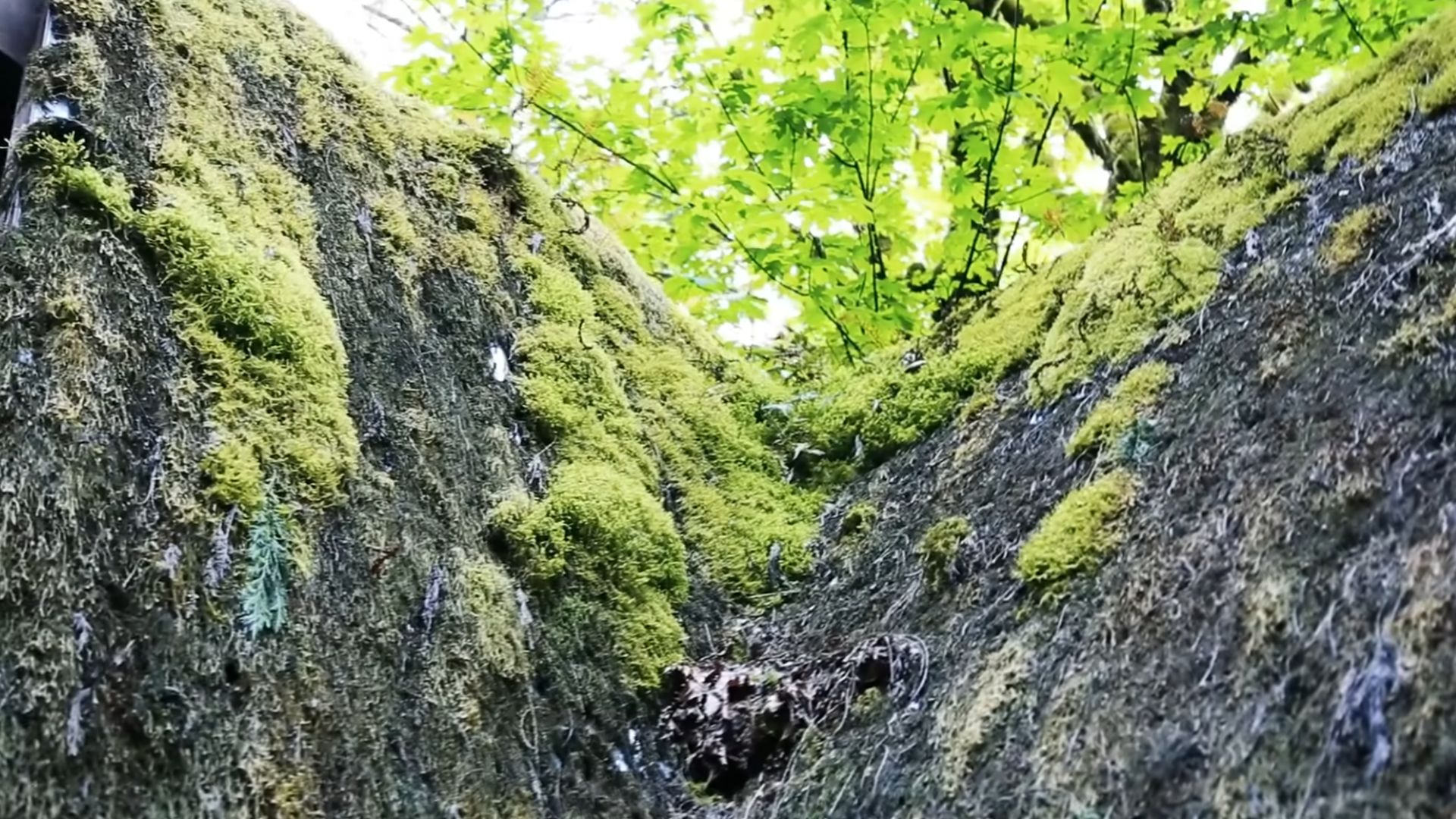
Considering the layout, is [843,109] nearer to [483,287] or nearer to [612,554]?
[483,287]

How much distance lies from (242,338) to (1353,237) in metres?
3.01

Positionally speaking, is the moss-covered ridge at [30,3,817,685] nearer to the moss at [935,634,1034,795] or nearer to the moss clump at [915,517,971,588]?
the moss clump at [915,517,971,588]

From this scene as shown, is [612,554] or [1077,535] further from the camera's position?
[612,554]

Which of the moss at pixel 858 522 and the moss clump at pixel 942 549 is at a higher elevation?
the moss at pixel 858 522

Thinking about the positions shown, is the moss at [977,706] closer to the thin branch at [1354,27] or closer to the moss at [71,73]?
the moss at [71,73]

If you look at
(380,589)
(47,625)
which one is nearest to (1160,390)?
(380,589)

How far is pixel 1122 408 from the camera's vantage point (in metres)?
2.89

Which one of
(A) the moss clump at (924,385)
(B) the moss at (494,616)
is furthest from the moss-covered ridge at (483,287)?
(A) the moss clump at (924,385)

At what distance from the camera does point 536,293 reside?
4.05 meters

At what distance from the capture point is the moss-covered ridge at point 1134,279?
3.32 metres

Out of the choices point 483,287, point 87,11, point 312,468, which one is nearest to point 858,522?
point 483,287

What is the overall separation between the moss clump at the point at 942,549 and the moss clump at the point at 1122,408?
1.26ft

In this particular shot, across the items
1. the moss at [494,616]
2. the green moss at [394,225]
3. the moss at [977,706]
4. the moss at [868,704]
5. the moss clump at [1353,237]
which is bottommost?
the moss at [977,706]

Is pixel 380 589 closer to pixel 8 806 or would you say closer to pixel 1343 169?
pixel 8 806
